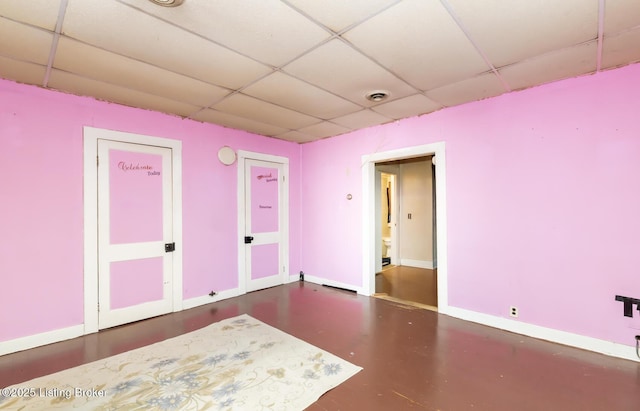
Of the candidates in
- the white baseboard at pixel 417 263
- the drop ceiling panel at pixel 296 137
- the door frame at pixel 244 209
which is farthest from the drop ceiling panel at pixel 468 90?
the white baseboard at pixel 417 263

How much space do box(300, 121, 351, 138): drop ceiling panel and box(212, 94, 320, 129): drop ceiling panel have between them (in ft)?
0.54

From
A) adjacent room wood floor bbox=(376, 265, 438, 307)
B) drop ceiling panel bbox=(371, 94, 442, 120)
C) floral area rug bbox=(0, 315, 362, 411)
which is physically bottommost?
adjacent room wood floor bbox=(376, 265, 438, 307)

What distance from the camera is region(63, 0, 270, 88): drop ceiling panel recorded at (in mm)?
1729

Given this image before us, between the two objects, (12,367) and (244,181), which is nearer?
(12,367)

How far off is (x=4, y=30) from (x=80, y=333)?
2813 millimetres

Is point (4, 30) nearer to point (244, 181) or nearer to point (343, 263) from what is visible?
point (244, 181)

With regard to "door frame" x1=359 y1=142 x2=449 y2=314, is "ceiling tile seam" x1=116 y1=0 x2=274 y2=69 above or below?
above

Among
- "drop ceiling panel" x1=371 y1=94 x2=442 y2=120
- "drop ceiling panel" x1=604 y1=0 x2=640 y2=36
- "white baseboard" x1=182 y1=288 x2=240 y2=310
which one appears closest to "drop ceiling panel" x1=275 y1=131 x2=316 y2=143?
"drop ceiling panel" x1=371 y1=94 x2=442 y2=120

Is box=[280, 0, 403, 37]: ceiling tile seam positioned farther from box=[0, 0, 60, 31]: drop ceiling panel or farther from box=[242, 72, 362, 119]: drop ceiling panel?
box=[0, 0, 60, 31]: drop ceiling panel

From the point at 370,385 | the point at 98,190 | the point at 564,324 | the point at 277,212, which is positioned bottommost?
the point at 370,385

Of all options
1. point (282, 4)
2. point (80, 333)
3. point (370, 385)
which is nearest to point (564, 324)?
point (370, 385)

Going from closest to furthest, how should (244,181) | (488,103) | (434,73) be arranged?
(434,73)
(488,103)
(244,181)

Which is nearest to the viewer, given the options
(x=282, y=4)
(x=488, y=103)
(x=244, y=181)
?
(x=282, y=4)

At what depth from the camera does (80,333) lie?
2.94 meters
